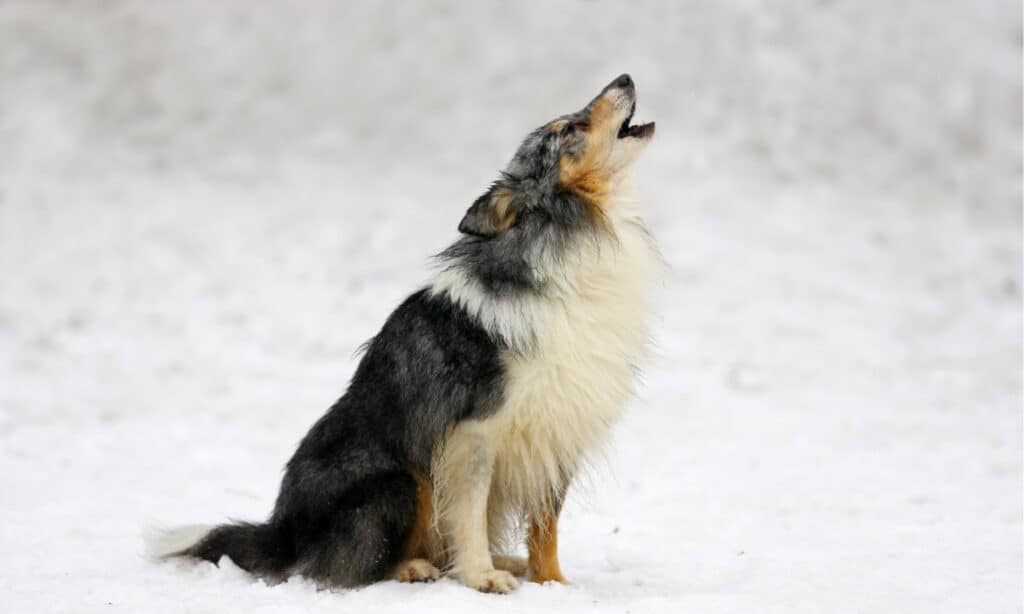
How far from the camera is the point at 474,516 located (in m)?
4.61

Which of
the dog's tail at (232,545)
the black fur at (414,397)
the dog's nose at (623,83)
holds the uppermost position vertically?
the dog's nose at (623,83)

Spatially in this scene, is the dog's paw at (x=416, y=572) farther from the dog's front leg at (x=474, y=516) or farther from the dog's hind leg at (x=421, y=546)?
the dog's front leg at (x=474, y=516)

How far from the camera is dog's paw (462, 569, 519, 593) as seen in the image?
4.56 m

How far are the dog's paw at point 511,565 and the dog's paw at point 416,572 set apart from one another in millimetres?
443

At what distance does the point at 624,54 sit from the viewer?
40.1 feet

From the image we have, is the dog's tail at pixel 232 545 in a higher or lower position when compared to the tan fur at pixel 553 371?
lower

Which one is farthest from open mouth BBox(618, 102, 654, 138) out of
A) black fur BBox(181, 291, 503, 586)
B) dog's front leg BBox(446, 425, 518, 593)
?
dog's front leg BBox(446, 425, 518, 593)

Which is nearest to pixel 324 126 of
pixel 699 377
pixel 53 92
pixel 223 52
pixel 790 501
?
pixel 223 52

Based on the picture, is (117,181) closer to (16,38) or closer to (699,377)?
(16,38)

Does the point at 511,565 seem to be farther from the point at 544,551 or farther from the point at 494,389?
the point at 494,389

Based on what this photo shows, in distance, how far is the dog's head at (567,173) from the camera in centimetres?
470

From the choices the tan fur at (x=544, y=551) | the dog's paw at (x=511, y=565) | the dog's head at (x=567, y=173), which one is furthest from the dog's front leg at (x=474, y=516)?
the dog's head at (x=567, y=173)

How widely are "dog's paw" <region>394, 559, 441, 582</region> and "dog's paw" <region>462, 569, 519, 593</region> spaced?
0.17 metres

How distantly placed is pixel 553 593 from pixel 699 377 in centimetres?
452
